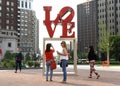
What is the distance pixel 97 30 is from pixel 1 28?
53.5m

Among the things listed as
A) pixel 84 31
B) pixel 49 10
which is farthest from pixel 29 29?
pixel 49 10

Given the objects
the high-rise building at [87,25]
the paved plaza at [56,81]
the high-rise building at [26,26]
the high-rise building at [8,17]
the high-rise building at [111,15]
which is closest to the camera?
the paved plaza at [56,81]

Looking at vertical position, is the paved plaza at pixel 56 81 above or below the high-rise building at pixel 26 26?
below

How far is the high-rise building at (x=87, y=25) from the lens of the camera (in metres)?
170

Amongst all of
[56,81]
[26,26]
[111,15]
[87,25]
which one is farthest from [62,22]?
[87,25]

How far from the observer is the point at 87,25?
18088cm

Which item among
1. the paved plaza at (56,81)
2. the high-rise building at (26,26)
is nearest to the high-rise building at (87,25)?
the high-rise building at (26,26)

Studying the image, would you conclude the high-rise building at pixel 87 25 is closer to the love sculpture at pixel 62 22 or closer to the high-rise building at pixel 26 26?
the high-rise building at pixel 26 26

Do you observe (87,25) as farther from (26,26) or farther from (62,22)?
(62,22)

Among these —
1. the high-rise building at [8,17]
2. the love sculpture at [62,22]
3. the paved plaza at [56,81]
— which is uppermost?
the high-rise building at [8,17]

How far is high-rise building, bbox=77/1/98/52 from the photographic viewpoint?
559 feet

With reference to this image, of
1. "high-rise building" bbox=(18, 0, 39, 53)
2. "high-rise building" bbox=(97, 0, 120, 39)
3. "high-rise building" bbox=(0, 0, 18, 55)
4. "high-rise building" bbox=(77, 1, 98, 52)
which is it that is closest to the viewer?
"high-rise building" bbox=(0, 0, 18, 55)

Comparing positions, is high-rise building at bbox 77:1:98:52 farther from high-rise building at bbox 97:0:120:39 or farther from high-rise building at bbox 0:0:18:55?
high-rise building at bbox 0:0:18:55

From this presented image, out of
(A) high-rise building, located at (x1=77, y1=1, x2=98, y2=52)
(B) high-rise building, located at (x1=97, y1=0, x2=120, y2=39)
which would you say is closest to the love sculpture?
(B) high-rise building, located at (x1=97, y1=0, x2=120, y2=39)
